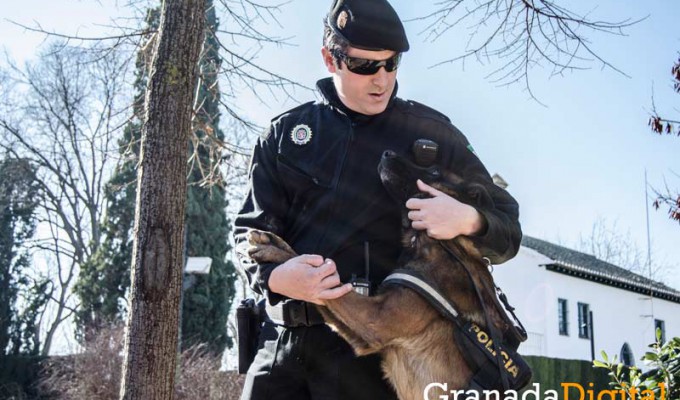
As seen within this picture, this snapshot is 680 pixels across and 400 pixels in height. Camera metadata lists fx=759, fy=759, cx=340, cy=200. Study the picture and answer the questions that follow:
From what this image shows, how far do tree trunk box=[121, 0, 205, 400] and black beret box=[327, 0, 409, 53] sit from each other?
208cm

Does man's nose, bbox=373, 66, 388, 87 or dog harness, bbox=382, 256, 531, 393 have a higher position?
man's nose, bbox=373, 66, 388, 87

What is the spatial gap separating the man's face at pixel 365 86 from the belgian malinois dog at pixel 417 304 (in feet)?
0.65

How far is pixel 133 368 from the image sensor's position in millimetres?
4426

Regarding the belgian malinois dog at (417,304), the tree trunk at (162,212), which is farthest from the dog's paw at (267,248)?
the tree trunk at (162,212)

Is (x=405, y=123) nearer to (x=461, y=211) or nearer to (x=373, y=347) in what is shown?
(x=461, y=211)

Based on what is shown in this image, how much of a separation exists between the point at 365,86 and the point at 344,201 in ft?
1.41

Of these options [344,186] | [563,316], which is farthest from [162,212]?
[563,316]

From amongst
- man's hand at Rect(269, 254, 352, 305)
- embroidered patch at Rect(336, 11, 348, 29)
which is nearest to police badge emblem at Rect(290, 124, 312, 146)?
embroidered patch at Rect(336, 11, 348, 29)

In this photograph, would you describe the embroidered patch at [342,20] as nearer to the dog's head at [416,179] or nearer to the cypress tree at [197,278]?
the dog's head at [416,179]

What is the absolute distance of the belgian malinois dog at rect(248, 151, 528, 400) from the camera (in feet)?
8.78

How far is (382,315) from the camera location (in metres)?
2.77

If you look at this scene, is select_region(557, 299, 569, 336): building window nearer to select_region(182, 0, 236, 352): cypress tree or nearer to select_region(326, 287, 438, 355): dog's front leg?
select_region(182, 0, 236, 352): cypress tree

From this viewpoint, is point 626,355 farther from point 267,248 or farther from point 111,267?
point 267,248

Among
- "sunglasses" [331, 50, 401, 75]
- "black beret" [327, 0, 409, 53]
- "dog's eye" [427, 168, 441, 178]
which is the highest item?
"black beret" [327, 0, 409, 53]
